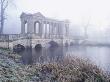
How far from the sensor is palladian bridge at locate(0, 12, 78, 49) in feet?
107

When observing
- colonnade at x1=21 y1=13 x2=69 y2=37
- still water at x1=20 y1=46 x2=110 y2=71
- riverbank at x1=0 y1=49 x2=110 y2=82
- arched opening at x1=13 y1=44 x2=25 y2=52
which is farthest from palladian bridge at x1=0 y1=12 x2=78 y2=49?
riverbank at x1=0 y1=49 x2=110 y2=82

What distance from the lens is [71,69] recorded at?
1295cm

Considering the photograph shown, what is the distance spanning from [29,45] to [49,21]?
1298 cm

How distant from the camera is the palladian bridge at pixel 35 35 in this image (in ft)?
107

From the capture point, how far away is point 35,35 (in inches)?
1635

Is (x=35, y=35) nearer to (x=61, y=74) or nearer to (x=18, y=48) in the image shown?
(x=18, y=48)

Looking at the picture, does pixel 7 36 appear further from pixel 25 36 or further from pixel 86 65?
pixel 86 65

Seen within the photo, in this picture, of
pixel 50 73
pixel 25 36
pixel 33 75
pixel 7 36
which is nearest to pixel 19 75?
pixel 33 75

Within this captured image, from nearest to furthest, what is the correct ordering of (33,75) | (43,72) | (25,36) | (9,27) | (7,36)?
(33,75) < (43,72) < (7,36) < (25,36) < (9,27)

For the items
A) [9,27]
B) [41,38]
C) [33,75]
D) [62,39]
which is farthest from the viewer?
[9,27]

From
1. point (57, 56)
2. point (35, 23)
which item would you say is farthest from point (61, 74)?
point (35, 23)

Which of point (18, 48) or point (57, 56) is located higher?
point (57, 56)

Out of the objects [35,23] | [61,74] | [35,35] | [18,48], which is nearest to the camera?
[61,74]

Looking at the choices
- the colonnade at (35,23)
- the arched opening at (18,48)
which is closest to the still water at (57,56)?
the arched opening at (18,48)
